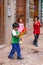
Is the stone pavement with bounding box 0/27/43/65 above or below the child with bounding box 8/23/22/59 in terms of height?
below

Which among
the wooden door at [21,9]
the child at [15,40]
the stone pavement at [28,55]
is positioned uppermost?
the wooden door at [21,9]

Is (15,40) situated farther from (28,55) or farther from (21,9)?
(21,9)

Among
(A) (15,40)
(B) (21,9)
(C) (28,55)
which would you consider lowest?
(C) (28,55)

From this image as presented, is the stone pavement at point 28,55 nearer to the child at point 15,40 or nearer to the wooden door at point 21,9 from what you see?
the child at point 15,40

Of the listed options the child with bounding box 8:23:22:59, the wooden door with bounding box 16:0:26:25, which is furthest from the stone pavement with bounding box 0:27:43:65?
the wooden door with bounding box 16:0:26:25

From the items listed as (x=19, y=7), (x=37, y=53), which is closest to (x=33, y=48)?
(x=37, y=53)

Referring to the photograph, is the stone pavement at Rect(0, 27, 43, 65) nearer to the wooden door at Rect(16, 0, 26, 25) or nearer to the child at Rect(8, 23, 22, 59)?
the child at Rect(8, 23, 22, 59)

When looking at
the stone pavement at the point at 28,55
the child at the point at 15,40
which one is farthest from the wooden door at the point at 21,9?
the child at the point at 15,40

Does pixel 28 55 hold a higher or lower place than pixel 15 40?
lower

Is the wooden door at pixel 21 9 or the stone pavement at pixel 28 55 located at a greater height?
the wooden door at pixel 21 9

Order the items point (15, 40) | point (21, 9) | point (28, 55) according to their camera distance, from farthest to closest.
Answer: point (21, 9), point (28, 55), point (15, 40)

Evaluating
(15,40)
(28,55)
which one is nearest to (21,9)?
(28,55)

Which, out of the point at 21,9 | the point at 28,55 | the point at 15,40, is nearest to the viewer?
the point at 15,40

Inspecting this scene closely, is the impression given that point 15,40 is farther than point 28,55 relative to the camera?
No
